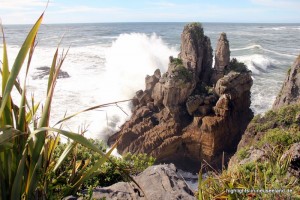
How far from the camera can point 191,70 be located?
19.7 metres

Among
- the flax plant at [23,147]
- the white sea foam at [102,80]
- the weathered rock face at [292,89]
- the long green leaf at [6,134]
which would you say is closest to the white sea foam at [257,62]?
the white sea foam at [102,80]

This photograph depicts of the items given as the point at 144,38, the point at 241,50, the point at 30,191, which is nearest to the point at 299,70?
the point at 30,191

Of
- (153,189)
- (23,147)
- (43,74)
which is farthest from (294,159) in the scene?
(43,74)

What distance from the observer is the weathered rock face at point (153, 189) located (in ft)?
10.3

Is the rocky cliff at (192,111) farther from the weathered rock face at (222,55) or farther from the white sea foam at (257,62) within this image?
the white sea foam at (257,62)

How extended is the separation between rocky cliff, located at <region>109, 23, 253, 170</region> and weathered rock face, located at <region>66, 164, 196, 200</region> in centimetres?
1351

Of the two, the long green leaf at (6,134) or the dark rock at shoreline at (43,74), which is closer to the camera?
the long green leaf at (6,134)

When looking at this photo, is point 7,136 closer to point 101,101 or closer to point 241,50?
point 101,101

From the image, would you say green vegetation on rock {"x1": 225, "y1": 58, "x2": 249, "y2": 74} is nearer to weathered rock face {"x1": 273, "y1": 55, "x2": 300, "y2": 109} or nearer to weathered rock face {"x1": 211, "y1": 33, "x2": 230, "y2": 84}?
weathered rock face {"x1": 211, "y1": 33, "x2": 230, "y2": 84}

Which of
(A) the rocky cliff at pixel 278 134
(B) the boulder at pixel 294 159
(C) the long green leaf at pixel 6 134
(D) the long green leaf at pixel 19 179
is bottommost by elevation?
(A) the rocky cliff at pixel 278 134

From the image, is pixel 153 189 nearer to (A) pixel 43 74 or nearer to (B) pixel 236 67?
(B) pixel 236 67

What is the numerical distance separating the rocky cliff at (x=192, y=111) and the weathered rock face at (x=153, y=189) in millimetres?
13509

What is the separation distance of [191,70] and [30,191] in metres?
17.7

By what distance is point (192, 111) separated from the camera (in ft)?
59.3
